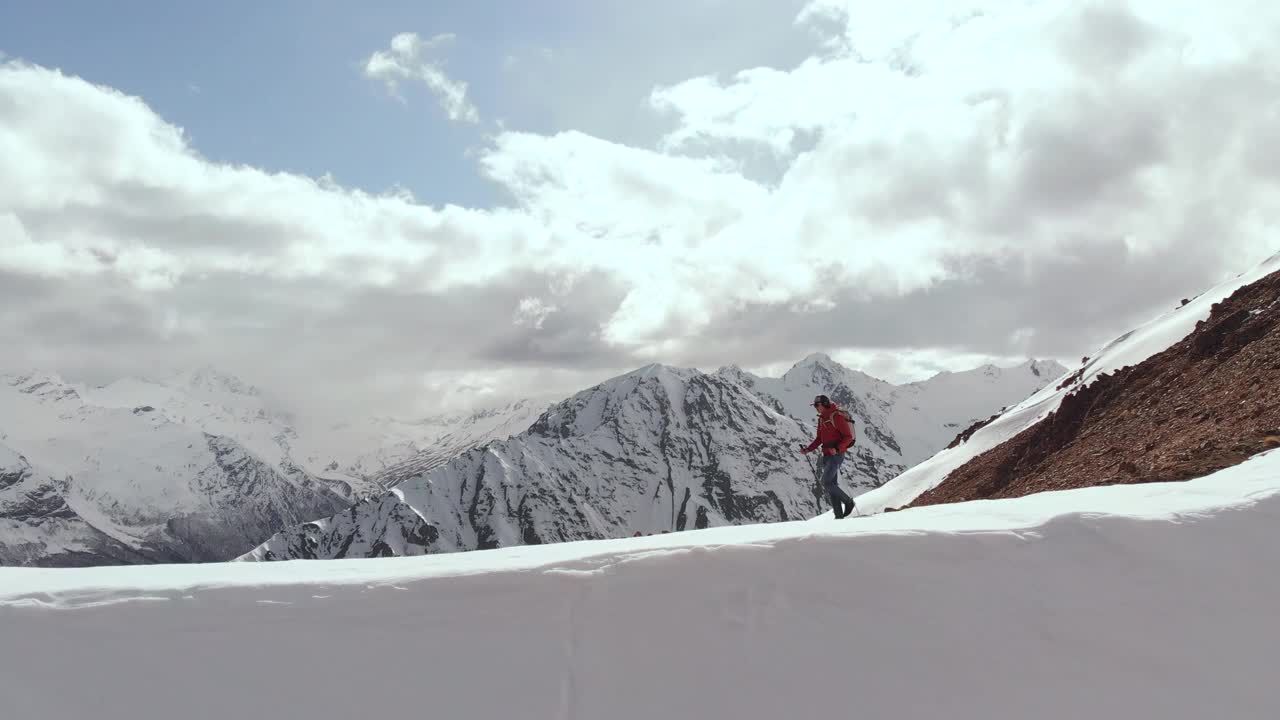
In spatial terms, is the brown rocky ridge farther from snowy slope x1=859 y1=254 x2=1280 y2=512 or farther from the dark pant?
the dark pant

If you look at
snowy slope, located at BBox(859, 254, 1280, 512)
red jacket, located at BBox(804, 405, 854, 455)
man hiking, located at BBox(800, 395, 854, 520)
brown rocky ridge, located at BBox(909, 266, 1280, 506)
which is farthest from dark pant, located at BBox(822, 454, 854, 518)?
snowy slope, located at BBox(859, 254, 1280, 512)

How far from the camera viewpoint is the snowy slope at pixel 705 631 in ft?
20.8

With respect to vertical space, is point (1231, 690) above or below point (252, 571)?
below

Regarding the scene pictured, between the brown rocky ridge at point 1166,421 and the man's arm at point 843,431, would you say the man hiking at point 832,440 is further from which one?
the brown rocky ridge at point 1166,421

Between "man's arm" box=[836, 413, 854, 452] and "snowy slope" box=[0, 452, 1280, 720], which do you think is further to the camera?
"man's arm" box=[836, 413, 854, 452]

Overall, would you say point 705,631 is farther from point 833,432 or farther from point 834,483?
point 834,483

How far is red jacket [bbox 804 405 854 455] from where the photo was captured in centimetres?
1327

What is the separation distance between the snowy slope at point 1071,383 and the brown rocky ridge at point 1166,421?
1551mm

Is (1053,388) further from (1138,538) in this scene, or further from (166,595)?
(166,595)

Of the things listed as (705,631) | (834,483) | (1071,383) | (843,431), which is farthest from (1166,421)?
(705,631)

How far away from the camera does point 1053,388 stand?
34344 mm

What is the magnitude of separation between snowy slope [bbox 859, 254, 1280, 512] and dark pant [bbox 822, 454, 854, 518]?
16852 mm

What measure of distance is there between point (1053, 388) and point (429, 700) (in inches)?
1326

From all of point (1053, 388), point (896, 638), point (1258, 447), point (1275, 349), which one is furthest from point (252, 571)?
point (1053, 388)
